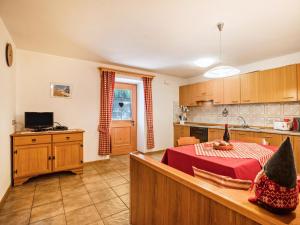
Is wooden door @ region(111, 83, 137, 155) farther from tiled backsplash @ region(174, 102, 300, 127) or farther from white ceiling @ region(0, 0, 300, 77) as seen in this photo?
tiled backsplash @ region(174, 102, 300, 127)

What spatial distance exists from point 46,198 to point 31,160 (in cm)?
79

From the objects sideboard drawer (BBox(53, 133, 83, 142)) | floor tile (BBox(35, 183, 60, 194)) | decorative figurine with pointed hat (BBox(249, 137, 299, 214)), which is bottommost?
floor tile (BBox(35, 183, 60, 194))

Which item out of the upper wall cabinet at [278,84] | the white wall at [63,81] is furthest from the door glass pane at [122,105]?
the upper wall cabinet at [278,84]

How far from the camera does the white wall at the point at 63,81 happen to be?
10.2ft

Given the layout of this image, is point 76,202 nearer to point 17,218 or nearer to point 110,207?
point 110,207

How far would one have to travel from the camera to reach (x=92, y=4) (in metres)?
1.83

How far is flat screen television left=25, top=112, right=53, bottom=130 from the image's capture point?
2.89 meters

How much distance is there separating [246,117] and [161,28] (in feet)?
10.2

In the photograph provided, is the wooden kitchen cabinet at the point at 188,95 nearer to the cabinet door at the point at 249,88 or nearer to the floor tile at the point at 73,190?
the cabinet door at the point at 249,88

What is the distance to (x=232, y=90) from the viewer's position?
12.9ft

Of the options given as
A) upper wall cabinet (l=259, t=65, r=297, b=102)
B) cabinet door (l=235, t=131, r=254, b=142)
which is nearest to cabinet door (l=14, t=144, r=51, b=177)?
cabinet door (l=235, t=131, r=254, b=142)

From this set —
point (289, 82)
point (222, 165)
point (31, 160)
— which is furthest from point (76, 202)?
point (289, 82)

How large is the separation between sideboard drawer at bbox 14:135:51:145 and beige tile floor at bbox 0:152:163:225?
0.70m

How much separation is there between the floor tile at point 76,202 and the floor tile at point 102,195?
0.07 meters
